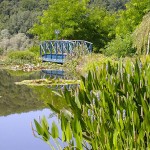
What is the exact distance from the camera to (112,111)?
347cm

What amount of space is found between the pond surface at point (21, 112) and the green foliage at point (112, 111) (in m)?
0.79

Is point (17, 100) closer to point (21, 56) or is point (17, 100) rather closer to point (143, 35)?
point (143, 35)

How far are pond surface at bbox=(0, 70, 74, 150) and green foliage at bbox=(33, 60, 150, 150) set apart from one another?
2.60 ft

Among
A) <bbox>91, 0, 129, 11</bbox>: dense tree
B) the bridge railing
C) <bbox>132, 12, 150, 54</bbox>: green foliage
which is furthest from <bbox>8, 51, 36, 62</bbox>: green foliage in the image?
<bbox>91, 0, 129, 11</bbox>: dense tree

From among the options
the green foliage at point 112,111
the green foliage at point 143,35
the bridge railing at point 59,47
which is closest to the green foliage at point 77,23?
the bridge railing at point 59,47

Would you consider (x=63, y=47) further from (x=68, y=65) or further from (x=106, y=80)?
(x=106, y=80)

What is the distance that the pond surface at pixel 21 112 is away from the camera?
6953 millimetres

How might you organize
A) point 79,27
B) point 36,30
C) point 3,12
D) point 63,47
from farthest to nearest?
point 3,12
point 36,30
point 79,27
point 63,47

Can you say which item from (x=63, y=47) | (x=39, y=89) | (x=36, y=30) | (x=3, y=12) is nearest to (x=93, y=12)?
(x=36, y=30)

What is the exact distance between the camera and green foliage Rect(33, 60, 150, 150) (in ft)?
10.5

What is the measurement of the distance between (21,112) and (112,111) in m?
6.89

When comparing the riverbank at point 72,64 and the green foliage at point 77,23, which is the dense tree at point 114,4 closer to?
the green foliage at point 77,23

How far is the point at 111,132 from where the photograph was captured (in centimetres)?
330

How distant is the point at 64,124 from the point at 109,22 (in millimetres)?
28397
